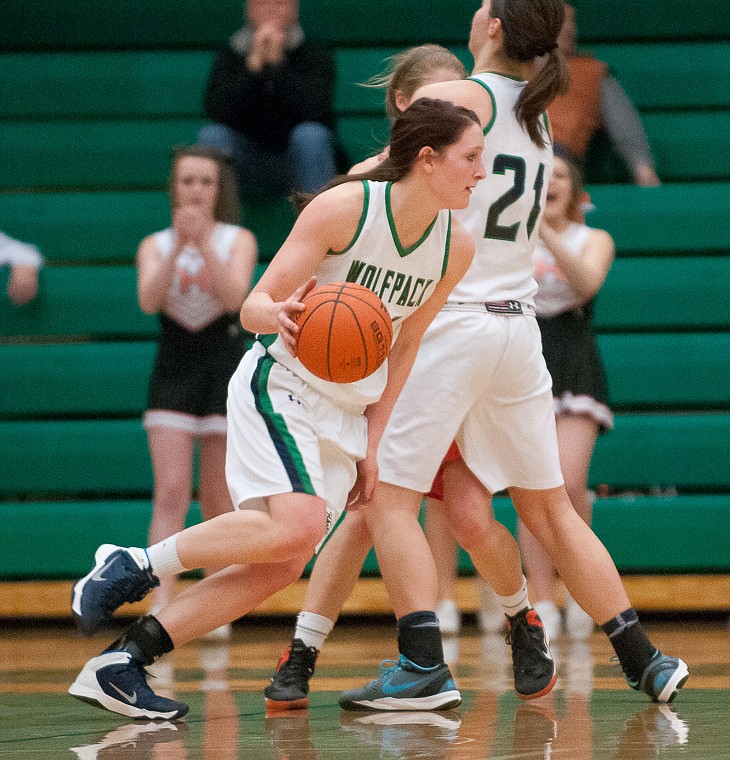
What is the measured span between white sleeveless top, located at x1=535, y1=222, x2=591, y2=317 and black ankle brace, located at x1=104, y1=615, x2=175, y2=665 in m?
2.52

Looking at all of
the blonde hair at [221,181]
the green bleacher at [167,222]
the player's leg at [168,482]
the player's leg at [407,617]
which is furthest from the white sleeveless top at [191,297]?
the player's leg at [407,617]

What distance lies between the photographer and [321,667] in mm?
4324

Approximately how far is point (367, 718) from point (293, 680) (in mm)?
290

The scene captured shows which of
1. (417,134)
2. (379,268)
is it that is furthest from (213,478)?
(417,134)

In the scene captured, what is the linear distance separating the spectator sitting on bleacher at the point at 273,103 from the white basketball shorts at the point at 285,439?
10.6 feet

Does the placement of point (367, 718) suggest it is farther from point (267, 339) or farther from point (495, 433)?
point (267, 339)

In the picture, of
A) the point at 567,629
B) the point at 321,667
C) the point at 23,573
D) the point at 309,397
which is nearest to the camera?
the point at 309,397

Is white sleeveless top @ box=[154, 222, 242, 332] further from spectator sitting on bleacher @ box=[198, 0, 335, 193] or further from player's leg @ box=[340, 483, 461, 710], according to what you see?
player's leg @ box=[340, 483, 461, 710]

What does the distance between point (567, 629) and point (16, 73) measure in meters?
4.07

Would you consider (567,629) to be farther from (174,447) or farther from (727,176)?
(727,176)

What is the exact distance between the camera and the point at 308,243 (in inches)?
115

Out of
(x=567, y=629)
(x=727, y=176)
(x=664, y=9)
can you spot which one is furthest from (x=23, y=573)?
(x=664, y=9)

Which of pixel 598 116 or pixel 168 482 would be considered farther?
pixel 598 116

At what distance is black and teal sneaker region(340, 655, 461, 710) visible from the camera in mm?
3145
